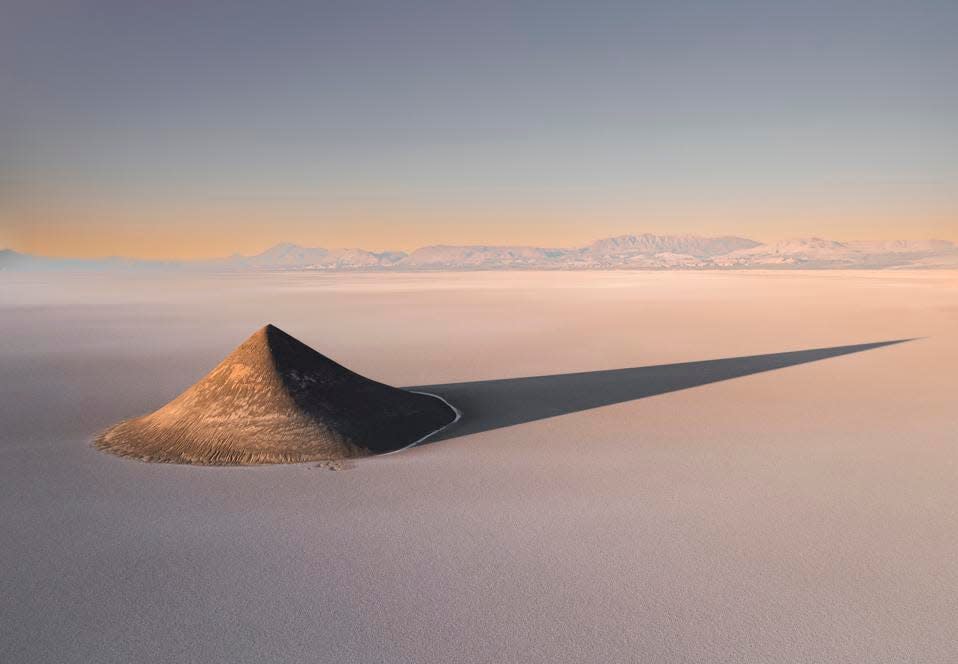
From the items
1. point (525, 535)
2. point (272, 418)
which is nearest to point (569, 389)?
point (272, 418)

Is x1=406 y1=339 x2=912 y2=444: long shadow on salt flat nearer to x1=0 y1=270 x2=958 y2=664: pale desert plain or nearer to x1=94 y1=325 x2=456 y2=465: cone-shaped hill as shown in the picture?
x1=0 y1=270 x2=958 y2=664: pale desert plain

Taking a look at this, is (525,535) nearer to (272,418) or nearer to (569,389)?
(272,418)

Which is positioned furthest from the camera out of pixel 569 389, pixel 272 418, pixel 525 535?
pixel 569 389

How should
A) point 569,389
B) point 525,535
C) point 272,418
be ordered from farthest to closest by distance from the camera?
point 569,389 < point 272,418 < point 525,535

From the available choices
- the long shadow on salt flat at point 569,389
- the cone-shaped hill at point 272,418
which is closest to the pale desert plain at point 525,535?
the long shadow on salt flat at point 569,389

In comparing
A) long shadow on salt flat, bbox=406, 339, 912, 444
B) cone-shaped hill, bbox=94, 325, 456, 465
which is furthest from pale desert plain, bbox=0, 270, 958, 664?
cone-shaped hill, bbox=94, 325, 456, 465

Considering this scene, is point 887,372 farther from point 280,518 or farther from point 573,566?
point 280,518
